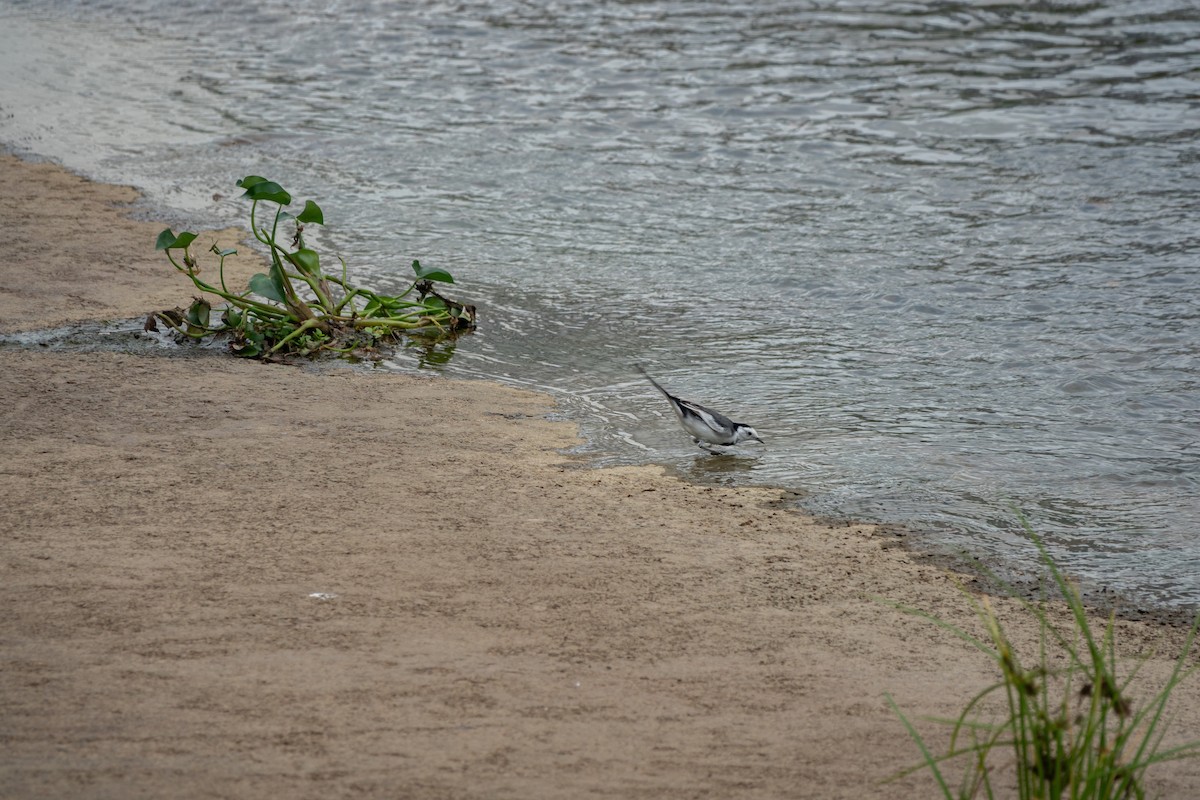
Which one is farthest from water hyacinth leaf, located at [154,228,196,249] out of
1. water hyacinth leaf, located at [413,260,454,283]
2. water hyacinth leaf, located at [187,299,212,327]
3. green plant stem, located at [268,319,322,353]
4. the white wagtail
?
the white wagtail

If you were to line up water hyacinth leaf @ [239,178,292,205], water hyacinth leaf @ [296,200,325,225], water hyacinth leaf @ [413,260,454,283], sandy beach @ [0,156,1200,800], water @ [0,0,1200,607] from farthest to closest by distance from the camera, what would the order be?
water hyacinth leaf @ [413,260,454,283] → water hyacinth leaf @ [296,200,325,225] → water hyacinth leaf @ [239,178,292,205] → water @ [0,0,1200,607] → sandy beach @ [0,156,1200,800]

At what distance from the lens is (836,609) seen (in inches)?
162

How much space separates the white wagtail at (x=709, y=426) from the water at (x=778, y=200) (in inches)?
5.3

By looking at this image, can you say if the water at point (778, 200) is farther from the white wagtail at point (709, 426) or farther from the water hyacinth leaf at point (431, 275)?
the water hyacinth leaf at point (431, 275)

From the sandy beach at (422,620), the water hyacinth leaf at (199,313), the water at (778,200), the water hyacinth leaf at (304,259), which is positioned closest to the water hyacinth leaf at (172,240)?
the water hyacinth leaf at (199,313)

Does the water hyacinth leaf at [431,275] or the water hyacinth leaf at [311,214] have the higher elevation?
the water hyacinth leaf at [311,214]

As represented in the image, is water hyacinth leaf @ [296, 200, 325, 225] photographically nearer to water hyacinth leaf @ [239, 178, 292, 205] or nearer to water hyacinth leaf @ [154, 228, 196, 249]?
water hyacinth leaf @ [239, 178, 292, 205]

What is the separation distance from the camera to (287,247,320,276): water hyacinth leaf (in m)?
6.71

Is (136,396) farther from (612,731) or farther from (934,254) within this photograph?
(934,254)

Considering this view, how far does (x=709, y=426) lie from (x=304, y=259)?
263 centimetres

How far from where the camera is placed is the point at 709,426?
538 cm

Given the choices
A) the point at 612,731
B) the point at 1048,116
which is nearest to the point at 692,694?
the point at 612,731

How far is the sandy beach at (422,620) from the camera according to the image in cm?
318

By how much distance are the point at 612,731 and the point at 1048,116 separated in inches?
353
